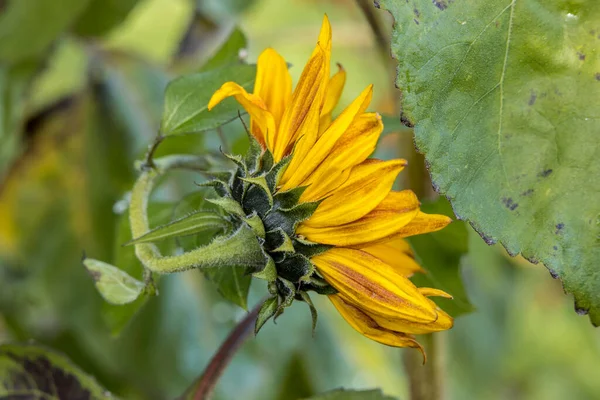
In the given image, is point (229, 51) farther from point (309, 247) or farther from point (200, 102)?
point (309, 247)

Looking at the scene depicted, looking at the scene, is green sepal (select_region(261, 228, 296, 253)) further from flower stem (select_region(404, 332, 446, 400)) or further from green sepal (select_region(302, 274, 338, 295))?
flower stem (select_region(404, 332, 446, 400))

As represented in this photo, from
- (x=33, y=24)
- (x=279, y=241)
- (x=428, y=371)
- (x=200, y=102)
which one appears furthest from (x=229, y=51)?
(x=33, y=24)

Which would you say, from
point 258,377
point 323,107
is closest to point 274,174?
point 323,107

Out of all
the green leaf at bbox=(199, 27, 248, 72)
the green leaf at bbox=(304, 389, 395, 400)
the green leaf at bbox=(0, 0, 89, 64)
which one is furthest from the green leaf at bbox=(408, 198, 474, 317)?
the green leaf at bbox=(0, 0, 89, 64)

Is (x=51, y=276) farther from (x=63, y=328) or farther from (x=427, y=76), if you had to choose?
(x=427, y=76)

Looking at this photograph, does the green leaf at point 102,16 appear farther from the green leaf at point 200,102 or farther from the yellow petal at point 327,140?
the yellow petal at point 327,140

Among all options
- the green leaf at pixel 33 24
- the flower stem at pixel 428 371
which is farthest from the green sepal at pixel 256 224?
the green leaf at pixel 33 24

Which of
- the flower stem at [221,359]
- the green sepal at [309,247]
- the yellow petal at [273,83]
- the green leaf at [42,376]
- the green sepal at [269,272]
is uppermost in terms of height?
the yellow petal at [273,83]
